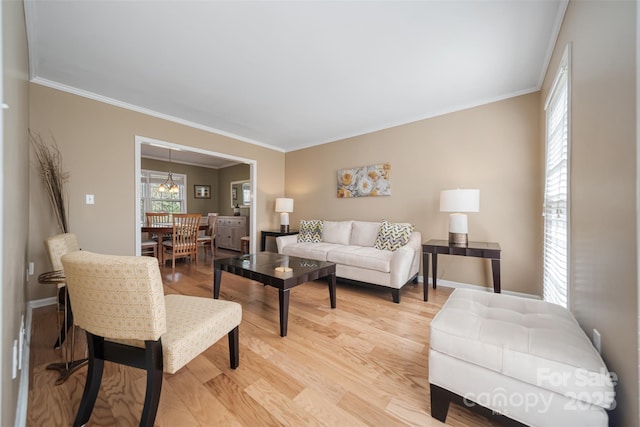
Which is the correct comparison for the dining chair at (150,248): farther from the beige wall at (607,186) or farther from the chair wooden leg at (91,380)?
the beige wall at (607,186)

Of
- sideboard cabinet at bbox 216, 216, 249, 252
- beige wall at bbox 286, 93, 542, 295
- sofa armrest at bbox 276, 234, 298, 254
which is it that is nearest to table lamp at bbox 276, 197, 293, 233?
sofa armrest at bbox 276, 234, 298, 254

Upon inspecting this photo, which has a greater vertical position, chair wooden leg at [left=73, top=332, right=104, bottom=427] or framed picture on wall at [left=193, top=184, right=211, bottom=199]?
framed picture on wall at [left=193, top=184, right=211, bottom=199]

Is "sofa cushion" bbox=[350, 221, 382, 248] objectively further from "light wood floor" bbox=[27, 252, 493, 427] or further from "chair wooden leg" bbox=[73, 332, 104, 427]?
"chair wooden leg" bbox=[73, 332, 104, 427]

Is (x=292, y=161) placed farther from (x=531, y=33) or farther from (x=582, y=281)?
(x=582, y=281)

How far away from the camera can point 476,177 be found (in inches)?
122

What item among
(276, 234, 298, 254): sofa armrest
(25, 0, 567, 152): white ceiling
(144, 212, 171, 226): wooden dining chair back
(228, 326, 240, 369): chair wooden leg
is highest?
(25, 0, 567, 152): white ceiling

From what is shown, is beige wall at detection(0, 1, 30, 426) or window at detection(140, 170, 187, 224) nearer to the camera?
beige wall at detection(0, 1, 30, 426)

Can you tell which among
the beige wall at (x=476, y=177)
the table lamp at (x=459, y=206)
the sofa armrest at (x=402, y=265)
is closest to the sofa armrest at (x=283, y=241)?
the beige wall at (x=476, y=177)

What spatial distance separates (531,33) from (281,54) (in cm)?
203

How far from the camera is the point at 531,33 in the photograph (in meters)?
1.91

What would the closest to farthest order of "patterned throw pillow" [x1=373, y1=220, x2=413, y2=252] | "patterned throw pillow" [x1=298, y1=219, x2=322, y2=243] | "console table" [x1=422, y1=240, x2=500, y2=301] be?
"console table" [x1=422, y1=240, x2=500, y2=301] < "patterned throw pillow" [x1=373, y1=220, x2=413, y2=252] < "patterned throw pillow" [x1=298, y1=219, x2=322, y2=243]

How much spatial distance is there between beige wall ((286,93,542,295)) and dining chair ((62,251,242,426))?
320 centimetres

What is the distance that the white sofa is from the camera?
2.80 m

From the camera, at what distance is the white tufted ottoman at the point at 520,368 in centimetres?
91
